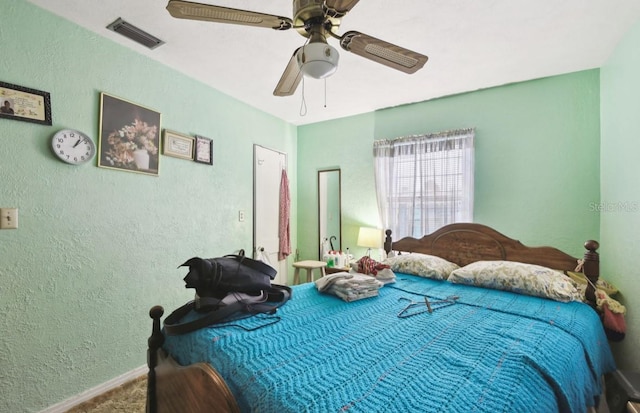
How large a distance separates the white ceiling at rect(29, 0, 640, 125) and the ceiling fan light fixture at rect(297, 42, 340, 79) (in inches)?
25.1

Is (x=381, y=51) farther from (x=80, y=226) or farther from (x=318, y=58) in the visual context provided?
(x=80, y=226)

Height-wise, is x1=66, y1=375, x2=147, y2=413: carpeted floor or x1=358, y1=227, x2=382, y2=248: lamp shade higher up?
x1=358, y1=227, x2=382, y2=248: lamp shade

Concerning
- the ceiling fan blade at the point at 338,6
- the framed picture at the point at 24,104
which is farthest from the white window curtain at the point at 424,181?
the framed picture at the point at 24,104

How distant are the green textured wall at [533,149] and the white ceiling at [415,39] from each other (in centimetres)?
18

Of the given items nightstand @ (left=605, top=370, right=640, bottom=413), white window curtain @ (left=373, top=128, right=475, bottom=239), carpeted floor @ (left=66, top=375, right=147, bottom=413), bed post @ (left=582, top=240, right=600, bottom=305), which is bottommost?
carpeted floor @ (left=66, top=375, right=147, bottom=413)

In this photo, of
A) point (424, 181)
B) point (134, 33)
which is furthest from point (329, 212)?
point (134, 33)

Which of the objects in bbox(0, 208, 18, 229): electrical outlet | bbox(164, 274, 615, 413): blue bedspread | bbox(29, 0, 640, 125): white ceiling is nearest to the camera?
bbox(164, 274, 615, 413): blue bedspread

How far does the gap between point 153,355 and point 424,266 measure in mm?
2056

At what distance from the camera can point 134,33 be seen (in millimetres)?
1968

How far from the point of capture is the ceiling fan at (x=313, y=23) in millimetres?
1202

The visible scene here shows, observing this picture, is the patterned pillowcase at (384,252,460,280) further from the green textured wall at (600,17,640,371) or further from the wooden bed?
the green textured wall at (600,17,640,371)

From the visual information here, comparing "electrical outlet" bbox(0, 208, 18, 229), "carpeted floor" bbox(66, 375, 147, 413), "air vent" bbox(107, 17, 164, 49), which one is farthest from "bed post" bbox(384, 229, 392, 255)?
"electrical outlet" bbox(0, 208, 18, 229)

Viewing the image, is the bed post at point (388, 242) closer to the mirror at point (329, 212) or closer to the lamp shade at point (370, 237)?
the lamp shade at point (370, 237)

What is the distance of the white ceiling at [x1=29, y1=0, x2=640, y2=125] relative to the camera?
1.72 meters
